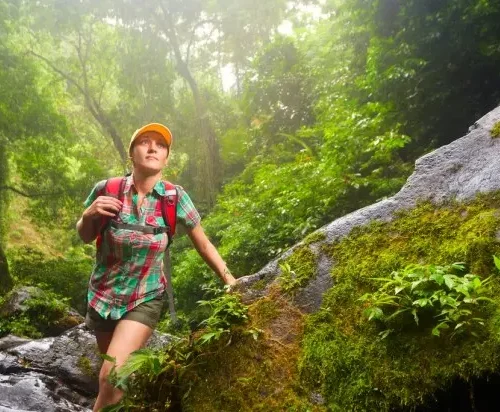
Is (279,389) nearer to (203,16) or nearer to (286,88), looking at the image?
(286,88)

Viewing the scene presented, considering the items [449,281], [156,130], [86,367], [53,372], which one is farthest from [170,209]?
[53,372]

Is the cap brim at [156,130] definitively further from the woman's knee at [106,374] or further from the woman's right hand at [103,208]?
the woman's knee at [106,374]

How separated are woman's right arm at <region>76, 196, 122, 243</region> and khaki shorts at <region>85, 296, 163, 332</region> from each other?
45 cm

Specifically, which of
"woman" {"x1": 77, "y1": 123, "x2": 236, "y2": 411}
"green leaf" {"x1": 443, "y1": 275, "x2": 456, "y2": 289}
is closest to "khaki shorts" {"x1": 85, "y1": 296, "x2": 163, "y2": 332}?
"woman" {"x1": 77, "y1": 123, "x2": 236, "y2": 411}

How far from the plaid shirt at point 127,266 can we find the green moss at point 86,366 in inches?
178

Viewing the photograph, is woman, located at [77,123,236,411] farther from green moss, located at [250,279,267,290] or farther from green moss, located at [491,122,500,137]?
green moss, located at [491,122,500,137]

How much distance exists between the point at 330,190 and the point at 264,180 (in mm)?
2033

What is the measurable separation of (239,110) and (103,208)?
57.2 ft

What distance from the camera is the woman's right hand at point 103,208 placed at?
2285 mm

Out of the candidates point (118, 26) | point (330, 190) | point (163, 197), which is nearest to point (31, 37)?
point (118, 26)

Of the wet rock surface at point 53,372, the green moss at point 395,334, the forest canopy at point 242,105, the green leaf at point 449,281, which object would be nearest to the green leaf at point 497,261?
the green moss at point 395,334

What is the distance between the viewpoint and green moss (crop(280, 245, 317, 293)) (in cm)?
248

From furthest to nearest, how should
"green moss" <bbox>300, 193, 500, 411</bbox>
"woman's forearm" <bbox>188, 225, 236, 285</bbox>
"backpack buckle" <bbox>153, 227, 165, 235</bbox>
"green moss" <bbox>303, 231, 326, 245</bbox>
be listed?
1. "green moss" <bbox>303, 231, 326, 245</bbox>
2. "woman's forearm" <bbox>188, 225, 236, 285</bbox>
3. "backpack buckle" <bbox>153, 227, 165, 235</bbox>
4. "green moss" <bbox>300, 193, 500, 411</bbox>

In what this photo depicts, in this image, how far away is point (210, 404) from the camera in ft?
6.63
